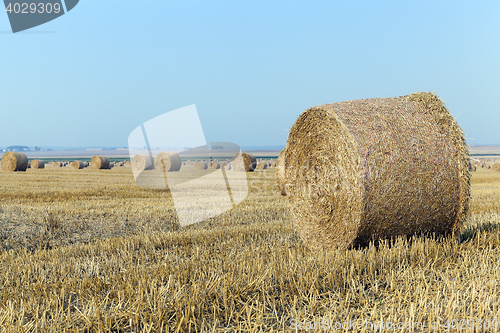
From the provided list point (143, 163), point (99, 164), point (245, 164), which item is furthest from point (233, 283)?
point (99, 164)

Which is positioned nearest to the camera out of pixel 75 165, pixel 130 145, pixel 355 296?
pixel 355 296

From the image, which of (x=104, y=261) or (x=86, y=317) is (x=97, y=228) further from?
(x=86, y=317)

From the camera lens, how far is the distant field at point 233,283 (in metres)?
2.82

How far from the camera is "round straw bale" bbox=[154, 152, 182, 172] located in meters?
25.6

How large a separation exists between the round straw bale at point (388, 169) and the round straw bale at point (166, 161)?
69.8 ft

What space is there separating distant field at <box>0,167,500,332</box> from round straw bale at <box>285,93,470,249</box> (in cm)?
34

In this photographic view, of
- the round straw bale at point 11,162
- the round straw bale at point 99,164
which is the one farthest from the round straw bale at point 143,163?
the round straw bale at point 11,162

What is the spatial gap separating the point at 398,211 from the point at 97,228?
568 cm

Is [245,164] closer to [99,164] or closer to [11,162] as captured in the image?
[99,164]

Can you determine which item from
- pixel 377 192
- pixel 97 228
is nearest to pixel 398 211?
pixel 377 192

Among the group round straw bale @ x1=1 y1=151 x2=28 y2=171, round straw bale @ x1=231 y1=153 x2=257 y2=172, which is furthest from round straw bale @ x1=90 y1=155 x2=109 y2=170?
round straw bale @ x1=231 y1=153 x2=257 y2=172

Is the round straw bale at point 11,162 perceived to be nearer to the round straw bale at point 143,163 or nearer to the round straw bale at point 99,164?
the round straw bale at point 99,164

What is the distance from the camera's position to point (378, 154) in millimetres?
4570

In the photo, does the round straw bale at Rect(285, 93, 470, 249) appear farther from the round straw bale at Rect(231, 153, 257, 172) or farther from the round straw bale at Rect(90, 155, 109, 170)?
the round straw bale at Rect(90, 155, 109, 170)
